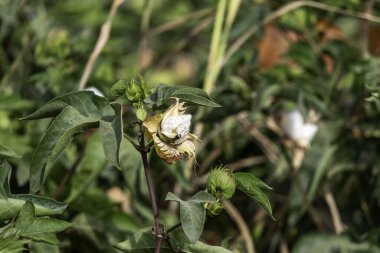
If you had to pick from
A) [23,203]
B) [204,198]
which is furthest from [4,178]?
[204,198]

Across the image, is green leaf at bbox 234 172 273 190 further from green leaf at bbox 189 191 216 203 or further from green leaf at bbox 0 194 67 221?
green leaf at bbox 0 194 67 221

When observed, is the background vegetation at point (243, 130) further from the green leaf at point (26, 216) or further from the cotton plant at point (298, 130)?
the green leaf at point (26, 216)

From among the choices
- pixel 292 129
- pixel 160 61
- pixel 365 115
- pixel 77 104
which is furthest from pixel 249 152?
pixel 77 104

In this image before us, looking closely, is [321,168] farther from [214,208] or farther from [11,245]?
[11,245]

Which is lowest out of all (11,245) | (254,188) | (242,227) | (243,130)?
(242,227)

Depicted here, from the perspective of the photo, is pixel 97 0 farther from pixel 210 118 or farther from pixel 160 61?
pixel 210 118

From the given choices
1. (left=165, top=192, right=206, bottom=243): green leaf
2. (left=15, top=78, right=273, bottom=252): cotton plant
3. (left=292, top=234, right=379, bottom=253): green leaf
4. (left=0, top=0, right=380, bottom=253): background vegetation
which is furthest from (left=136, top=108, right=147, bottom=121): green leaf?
(left=292, top=234, right=379, bottom=253): green leaf
